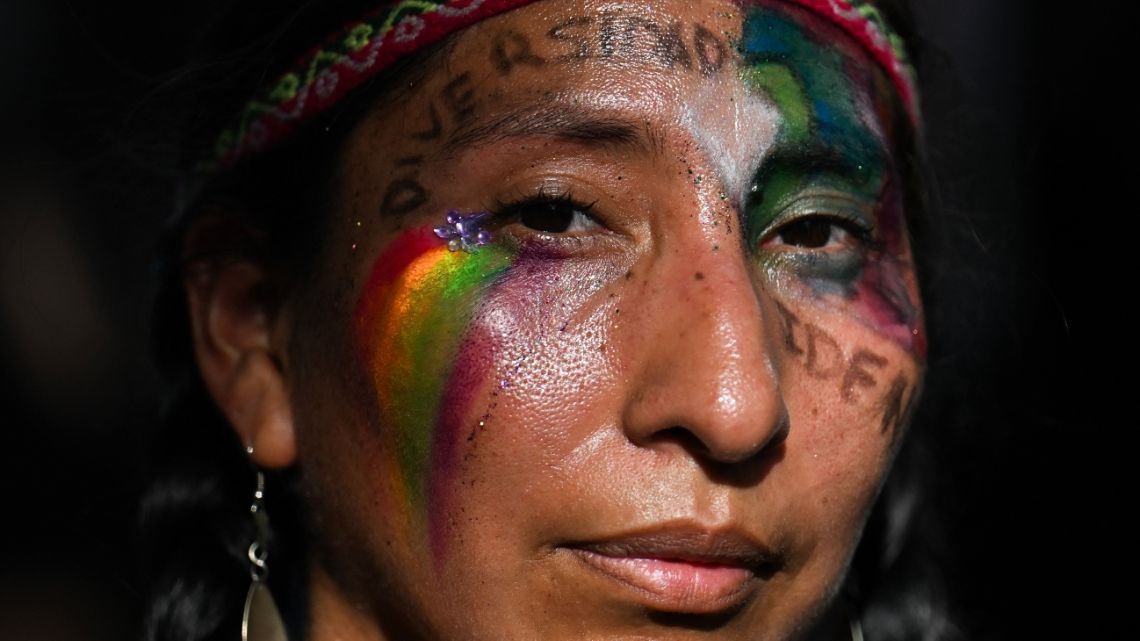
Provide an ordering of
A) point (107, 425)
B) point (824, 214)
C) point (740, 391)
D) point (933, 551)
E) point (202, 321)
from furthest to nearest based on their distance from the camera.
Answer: point (107, 425) → point (933, 551) → point (202, 321) → point (824, 214) → point (740, 391)

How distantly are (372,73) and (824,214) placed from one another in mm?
769

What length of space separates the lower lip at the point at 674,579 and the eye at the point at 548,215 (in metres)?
0.49

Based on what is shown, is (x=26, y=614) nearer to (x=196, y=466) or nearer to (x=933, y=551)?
(x=196, y=466)

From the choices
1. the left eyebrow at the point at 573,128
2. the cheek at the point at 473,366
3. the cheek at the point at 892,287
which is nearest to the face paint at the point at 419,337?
the cheek at the point at 473,366

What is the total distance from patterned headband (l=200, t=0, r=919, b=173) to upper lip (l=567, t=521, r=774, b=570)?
2.73 ft

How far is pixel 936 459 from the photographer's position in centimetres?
291

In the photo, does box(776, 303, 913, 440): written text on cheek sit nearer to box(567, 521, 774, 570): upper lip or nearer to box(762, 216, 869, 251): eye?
box(762, 216, 869, 251): eye

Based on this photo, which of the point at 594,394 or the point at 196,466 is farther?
the point at 196,466

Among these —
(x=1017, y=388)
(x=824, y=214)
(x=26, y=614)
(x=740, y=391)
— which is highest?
(x=824, y=214)

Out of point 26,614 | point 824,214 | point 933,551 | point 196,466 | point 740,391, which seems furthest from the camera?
point 26,614

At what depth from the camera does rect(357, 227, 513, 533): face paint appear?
74.0 inches

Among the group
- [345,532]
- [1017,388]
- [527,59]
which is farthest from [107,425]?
[1017,388]

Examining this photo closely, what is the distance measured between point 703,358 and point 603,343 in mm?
153

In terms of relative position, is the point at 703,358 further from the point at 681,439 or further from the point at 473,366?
the point at 473,366
